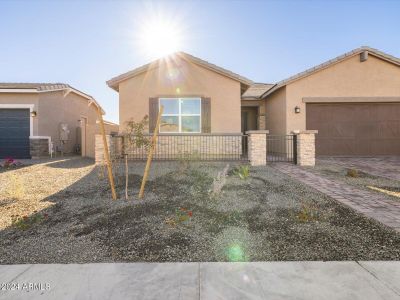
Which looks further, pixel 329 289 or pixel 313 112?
pixel 313 112

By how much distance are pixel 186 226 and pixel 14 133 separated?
14.9 metres

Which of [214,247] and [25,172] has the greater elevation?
[25,172]

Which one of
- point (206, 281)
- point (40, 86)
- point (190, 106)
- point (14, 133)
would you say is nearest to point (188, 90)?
point (190, 106)

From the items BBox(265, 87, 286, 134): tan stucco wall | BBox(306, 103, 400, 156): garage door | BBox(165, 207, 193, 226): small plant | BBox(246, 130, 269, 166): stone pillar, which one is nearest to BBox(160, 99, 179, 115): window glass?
BBox(246, 130, 269, 166): stone pillar

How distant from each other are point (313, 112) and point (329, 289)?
38.6ft

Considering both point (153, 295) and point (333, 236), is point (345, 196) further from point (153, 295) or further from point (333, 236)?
point (153, 295)

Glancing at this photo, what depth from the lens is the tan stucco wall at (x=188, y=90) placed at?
11.4 meters

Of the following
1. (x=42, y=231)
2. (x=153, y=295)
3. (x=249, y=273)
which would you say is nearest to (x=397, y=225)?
(x=249, y=273)

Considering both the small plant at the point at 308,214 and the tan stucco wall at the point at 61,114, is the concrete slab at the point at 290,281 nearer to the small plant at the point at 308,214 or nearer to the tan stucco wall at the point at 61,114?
the small plant at the point at 308,214

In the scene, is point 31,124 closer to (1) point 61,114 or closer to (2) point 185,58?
(1) point 61,114

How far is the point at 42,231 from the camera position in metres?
3.96

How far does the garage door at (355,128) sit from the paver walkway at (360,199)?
5934mm

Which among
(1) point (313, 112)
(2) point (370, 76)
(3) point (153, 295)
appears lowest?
(3) point (153, 295)

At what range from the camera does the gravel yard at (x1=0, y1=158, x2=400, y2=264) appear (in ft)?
10.3
